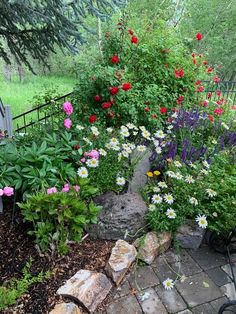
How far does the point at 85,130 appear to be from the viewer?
8.91 feet

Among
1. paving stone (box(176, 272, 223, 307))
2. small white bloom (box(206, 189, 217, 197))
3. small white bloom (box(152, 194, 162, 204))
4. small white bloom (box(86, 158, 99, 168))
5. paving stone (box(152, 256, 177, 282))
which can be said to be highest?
small white bloom (box(86, 158, 99, 168))

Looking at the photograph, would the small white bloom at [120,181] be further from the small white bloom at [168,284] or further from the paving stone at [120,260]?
the small white bloom at [168,284]

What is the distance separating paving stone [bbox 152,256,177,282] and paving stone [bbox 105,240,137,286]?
0.20 metres

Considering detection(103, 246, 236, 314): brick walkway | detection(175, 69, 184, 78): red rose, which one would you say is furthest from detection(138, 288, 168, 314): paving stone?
detection(175, 69, 184, 78): red rose

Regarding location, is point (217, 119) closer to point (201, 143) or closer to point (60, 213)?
point (201, 143)

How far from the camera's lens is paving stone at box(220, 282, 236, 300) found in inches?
78.3

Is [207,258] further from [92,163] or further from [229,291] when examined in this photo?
[92,163]

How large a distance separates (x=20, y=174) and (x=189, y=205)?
1.37 m

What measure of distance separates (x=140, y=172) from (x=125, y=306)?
1.20m

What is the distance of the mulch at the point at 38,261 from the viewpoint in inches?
70.6

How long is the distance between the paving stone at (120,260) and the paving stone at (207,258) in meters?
0.54

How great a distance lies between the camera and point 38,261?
6.69 feet

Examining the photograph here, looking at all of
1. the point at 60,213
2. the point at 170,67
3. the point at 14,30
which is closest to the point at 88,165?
the point at 60,213

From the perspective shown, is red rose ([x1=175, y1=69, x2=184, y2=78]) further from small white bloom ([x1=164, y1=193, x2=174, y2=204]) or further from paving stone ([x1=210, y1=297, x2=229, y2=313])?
paving stone ([x1=210, y1=297, x2=229, y2=313])
